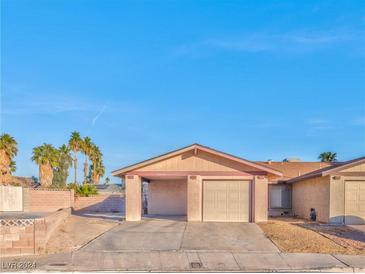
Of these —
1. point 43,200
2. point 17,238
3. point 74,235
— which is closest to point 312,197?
point 74,235

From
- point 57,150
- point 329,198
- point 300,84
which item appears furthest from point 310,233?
point 57,150

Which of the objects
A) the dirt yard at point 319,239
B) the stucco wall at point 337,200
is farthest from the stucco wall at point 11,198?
the stucco wall at point 337,200

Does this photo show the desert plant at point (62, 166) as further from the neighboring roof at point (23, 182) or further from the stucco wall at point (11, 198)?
the stucco wall at point (11, 198)

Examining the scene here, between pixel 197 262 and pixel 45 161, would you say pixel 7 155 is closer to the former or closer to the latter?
pixel 45 161

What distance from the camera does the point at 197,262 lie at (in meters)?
10.6

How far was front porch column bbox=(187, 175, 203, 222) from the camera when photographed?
64.4 feet

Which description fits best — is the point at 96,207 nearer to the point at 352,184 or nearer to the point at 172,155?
the point at 172,155

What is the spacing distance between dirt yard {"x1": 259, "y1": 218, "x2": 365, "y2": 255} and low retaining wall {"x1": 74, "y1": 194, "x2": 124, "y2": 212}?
13.2 meters

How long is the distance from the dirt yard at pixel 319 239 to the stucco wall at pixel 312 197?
266 cm

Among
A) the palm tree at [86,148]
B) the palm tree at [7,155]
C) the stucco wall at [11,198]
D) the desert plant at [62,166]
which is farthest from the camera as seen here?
the palm tree at [86,148]

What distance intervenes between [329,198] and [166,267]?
40.7 ft

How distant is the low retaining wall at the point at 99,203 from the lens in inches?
1099

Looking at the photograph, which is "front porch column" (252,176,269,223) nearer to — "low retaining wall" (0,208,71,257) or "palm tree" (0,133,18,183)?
"low retaining wall" (0,208,71,257)

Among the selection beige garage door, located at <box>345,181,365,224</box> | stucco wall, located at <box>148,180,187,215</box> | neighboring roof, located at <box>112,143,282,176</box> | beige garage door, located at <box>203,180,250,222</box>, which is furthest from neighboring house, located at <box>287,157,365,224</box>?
stucco wall, located at <box>148,180,187,215</box>
